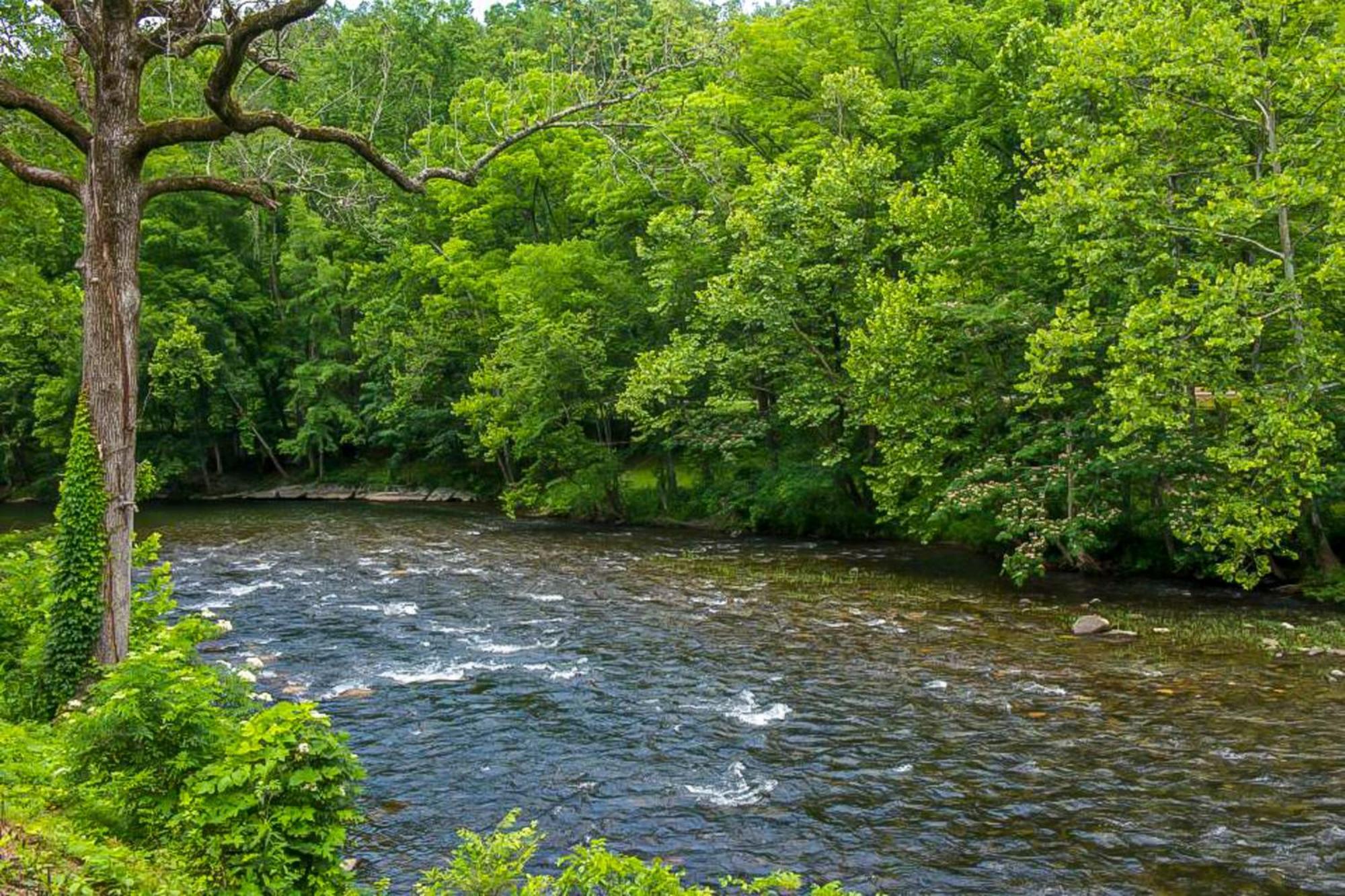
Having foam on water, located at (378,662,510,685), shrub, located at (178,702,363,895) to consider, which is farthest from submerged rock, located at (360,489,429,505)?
shrub, located at (178,702,363,895)

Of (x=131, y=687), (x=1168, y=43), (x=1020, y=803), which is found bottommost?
(x=1020, y=803)

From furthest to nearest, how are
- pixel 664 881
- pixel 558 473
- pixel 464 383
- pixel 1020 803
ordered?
pixel 464 383 < pixel 558 473 < pixel 1020 803 < pixel 664 881

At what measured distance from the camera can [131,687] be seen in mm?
7695

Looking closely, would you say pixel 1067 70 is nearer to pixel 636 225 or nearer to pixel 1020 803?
pixel 1020 803

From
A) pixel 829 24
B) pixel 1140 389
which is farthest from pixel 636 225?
pixel 1140 389

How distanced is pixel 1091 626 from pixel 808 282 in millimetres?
16352

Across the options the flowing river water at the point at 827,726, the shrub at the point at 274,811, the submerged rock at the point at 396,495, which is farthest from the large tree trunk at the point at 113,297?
the submerged rock at the point at 396,495

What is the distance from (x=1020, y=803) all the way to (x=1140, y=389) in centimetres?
1227

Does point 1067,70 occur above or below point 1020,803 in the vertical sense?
above

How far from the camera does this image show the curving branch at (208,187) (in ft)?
37.3

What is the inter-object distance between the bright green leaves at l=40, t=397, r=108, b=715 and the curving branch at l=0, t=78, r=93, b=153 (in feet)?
11.3

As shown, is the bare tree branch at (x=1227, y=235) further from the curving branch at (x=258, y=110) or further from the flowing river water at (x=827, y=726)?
the curving branch at (x=258, y=110)

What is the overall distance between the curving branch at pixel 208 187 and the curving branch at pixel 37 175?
31.3 inches

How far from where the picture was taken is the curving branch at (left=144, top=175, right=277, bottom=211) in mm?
11359
